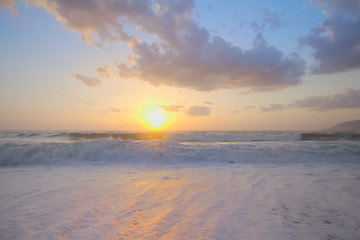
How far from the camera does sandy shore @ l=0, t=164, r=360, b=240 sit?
2.39 meters

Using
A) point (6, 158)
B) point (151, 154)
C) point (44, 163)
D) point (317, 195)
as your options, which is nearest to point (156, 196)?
point (317, 195)

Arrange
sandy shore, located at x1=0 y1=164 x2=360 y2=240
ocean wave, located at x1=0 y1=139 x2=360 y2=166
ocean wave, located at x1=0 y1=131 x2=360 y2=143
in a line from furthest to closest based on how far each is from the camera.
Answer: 1. ocean wave, located at x1=0 y1=131 x2=360 y2=143
2. ocean wave, located at x1=0 y1=139 x2=360 y2=166
3. sandy shore, located at x1=0 y1=164 x2=360 y2=240

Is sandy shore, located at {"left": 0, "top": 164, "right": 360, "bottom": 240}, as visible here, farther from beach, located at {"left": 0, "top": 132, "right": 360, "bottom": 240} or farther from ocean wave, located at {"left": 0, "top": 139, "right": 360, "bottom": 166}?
ocean wave, located at {"left": 0, "top": 139, "right": 360, "bottom": 166}

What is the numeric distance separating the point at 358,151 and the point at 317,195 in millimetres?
10307

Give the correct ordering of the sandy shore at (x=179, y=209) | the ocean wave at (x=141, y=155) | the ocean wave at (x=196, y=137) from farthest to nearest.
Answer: the ocean wave at (x=196, y=137) → the ocean wave at (x=141, y=155) → the sandy shore at (x=179, y=209)

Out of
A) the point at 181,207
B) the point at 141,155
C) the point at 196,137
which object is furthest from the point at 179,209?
the point at 196,137

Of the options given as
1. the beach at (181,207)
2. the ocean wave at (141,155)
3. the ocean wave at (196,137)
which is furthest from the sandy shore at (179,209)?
the ocean wave at (196,137)

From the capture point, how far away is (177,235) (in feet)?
7.50

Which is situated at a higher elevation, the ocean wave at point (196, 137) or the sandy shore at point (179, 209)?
the ocean wave at point (196, 137)

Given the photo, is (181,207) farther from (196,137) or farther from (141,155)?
(196,137)

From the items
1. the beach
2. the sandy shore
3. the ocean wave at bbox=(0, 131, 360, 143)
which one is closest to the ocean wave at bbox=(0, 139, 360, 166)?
the beach

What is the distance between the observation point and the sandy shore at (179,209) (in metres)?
2.39

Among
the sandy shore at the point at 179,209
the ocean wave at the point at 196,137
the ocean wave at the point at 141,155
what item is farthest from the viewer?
the ocean wave at the point at 196,137

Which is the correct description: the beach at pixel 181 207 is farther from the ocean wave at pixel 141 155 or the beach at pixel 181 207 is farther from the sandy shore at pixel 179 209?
the ocean wave at pixel 141 155
